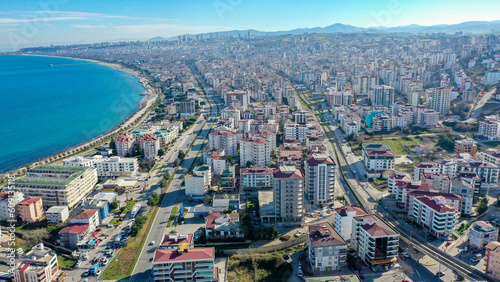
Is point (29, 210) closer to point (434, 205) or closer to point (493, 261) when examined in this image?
point (434, 205)

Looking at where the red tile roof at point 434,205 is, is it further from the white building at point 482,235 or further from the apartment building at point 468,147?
the apartment building at point 468,147

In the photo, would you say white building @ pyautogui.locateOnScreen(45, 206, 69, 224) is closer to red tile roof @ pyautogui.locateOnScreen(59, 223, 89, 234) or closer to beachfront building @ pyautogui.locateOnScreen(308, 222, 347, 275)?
red tile roof @ pyautogui.locateOnScreen(59, 223, 89, 234)

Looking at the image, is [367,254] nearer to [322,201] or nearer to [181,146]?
[322,201]

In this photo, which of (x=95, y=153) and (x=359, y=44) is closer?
(x=95, y=153)

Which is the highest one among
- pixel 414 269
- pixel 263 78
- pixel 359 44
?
pixel 359 44

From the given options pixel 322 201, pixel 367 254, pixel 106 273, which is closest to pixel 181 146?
pixel 322 201

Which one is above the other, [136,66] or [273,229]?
[136,66]

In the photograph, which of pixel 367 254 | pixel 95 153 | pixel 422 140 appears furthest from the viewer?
pixel 422 140
